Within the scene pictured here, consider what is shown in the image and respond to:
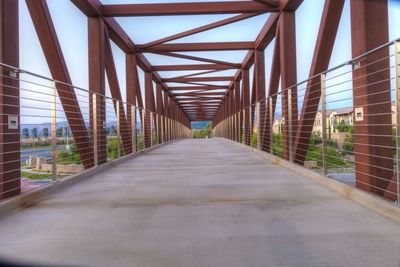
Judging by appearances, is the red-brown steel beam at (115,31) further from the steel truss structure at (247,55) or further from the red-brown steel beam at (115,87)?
the red-brown steel beam at (115,87)

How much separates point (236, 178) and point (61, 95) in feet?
9.86

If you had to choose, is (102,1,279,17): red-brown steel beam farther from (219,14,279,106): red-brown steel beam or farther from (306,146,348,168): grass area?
(306,146,348,168): grass area

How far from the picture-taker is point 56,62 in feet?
16.6

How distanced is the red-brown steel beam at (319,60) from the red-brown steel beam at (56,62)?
3.27 m

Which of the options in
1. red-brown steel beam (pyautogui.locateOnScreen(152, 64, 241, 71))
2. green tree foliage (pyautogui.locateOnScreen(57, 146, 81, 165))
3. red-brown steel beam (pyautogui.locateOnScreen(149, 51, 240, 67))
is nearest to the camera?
green tree foliage (pyautogui.locateOnScreen(57, 146, 81, 165))

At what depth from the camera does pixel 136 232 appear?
212cm

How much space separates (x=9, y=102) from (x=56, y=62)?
2.23 metres

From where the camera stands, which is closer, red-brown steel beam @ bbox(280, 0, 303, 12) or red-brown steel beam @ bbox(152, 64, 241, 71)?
red-brown steel beam @ bbox(280, 0, 303, 12)

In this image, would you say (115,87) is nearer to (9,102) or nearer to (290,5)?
(290,5)

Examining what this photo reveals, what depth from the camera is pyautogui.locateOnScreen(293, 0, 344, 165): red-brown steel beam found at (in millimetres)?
4518

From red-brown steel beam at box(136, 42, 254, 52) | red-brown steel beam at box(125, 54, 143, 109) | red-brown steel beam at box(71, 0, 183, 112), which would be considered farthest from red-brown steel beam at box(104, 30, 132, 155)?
red-brown steel beam at box(136, 42, 254, 52)

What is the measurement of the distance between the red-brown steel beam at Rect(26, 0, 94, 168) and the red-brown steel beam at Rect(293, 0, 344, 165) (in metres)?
3.27

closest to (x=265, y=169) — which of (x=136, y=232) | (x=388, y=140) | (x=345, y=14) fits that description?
(x=388, y=140)

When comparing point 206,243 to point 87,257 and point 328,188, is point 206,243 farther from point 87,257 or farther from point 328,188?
point 328,188
